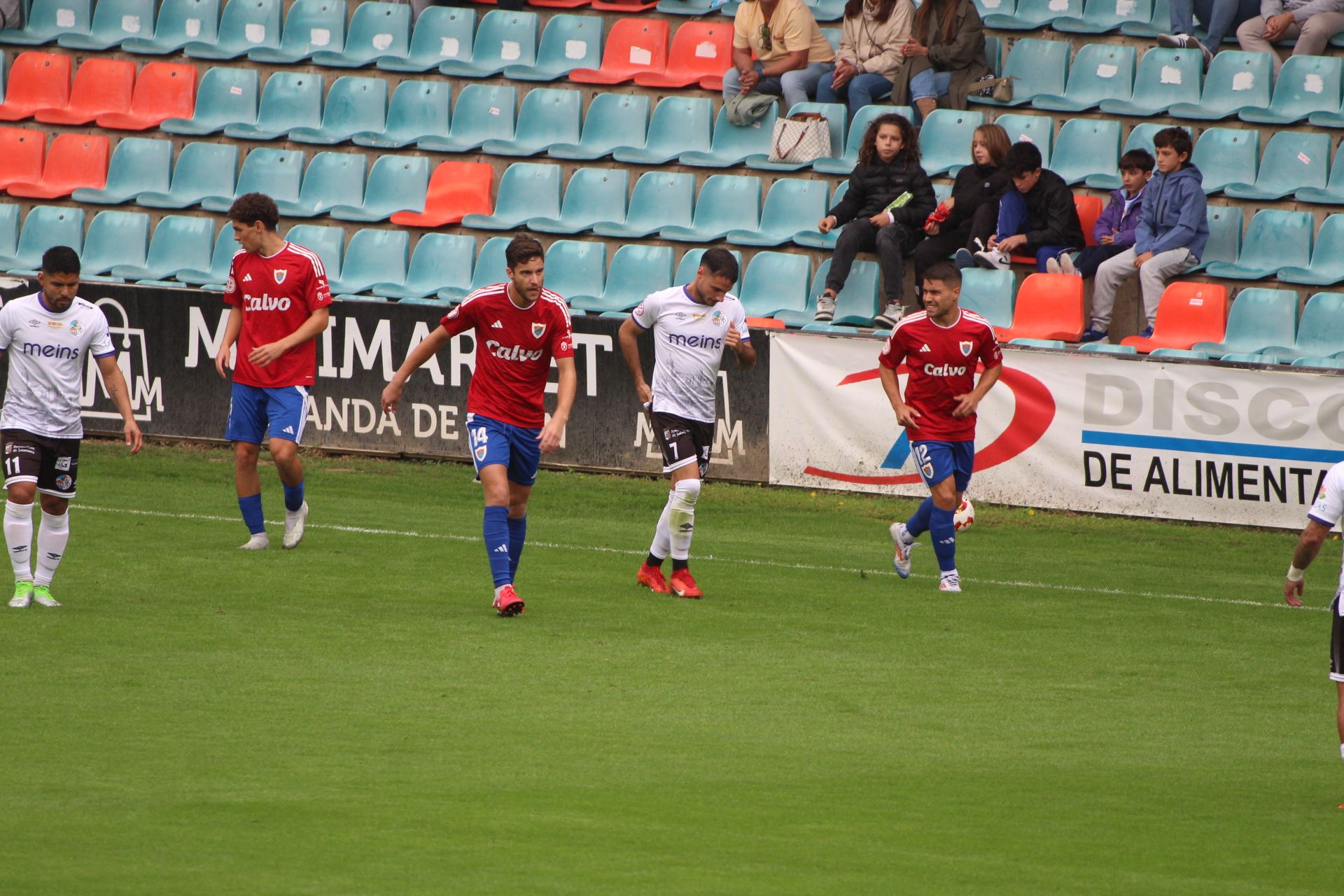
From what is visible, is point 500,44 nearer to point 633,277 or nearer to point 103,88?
point 633,277

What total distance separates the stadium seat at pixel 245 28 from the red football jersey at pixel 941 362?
40.0 feet

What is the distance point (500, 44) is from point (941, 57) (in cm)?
549

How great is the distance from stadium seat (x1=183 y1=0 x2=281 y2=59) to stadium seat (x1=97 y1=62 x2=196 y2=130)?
1.42 ft

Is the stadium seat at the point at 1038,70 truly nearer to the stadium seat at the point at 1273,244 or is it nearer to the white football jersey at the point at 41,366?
the stadium seat at the point at 1273,244

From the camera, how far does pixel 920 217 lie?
16.0 meters

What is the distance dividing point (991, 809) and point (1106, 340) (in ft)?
33.3

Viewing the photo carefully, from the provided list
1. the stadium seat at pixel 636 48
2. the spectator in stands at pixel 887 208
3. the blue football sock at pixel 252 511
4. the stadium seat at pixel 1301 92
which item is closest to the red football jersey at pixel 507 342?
the blue football sock at pixel 252 511

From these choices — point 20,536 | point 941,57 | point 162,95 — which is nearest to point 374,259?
point 162,95

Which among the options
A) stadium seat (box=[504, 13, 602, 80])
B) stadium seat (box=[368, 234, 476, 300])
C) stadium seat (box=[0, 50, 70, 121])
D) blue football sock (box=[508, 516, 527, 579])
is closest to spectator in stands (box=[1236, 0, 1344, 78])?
stadium seat (box=[504, 13, 602, 80])

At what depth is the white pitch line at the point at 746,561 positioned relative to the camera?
37.1 feet

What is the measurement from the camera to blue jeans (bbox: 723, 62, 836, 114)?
18.0 meters

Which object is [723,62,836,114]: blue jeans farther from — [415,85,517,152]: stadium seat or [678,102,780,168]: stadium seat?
[415,85,517,152]: stadium seat

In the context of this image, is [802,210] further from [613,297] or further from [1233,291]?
[1233,291]

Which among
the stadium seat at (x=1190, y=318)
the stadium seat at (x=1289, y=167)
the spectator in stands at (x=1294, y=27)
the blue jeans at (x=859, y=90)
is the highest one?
the spectator in stands at (x=1294, y=27)
